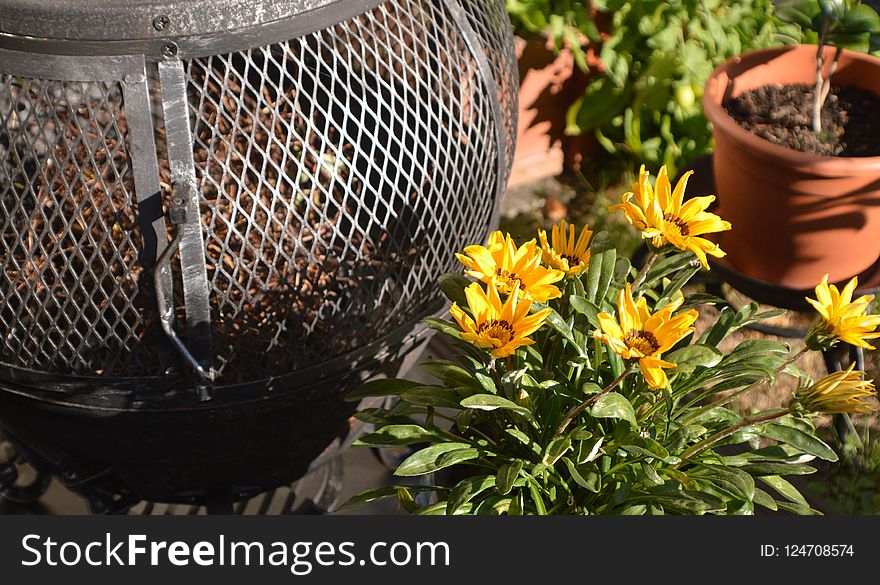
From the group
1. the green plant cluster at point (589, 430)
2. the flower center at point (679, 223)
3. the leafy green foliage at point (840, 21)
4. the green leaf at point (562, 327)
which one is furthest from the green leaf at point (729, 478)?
the leafy green foliage at point (840, 21)

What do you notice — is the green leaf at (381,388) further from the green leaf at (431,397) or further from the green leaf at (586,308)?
the green leaf at (586,308)

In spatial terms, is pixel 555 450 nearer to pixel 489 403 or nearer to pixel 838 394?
pixel 489 403

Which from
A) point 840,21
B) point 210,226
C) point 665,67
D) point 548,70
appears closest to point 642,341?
point 210,226

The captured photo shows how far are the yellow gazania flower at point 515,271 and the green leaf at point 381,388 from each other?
314 mm

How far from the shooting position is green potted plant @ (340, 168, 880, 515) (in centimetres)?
141

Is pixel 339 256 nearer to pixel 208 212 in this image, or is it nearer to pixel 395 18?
pixel 208 212

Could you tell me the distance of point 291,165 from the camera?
175cm

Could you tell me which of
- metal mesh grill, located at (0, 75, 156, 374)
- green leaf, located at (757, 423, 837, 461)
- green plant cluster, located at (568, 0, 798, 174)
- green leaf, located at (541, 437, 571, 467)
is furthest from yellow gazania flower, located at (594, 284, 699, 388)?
green plant cluster, located at (568, 0, 798, 174)

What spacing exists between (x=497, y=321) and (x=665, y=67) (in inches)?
70.5

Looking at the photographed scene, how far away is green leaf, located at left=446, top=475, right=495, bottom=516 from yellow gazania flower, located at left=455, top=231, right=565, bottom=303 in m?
0.30

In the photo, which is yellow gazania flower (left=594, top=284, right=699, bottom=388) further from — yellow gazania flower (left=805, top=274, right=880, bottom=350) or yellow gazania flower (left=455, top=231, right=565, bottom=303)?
yellow gazania flower (left=805, top=274, right=880, bottom=350)

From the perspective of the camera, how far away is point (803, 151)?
210 cm

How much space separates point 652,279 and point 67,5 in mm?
1039

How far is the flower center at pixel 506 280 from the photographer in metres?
1.41
